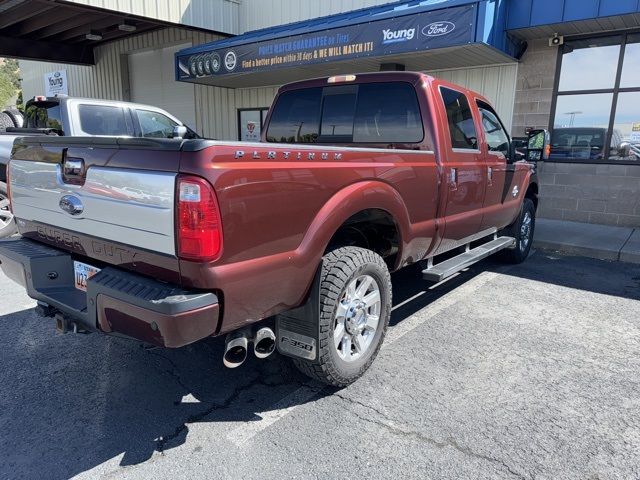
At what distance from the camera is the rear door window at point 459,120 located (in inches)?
159

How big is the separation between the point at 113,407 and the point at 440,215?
278cm

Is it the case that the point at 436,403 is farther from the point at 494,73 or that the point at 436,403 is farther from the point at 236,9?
the point at 236,9

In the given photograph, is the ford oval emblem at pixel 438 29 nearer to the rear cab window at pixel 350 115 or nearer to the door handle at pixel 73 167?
the rear cab window at pixel 350 115

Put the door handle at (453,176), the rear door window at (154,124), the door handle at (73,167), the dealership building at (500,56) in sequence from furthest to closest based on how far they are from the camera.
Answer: the dealership building at (500,56) < the rear door window at (154,124) < the door handle at (453,176) < the door handle at (73,167)

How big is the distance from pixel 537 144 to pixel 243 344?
179 inches

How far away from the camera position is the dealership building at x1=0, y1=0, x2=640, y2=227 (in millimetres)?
7641

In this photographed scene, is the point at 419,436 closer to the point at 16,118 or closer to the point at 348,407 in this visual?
the point at 348,407

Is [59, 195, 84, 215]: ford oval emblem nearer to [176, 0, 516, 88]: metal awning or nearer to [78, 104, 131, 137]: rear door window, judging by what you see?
[78, 104, 131, 137]: rear door window

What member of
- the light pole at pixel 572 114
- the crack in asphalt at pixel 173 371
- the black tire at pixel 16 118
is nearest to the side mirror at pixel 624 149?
the light pole at pixel 572 114

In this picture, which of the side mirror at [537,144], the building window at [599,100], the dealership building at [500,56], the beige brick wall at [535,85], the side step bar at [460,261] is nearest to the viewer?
the side step bar at [460,261]

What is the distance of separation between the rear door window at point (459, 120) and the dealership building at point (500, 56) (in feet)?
11.4

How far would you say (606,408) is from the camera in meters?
2.89

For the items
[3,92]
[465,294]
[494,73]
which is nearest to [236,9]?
[494,73]

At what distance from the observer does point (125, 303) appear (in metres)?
2.21
